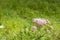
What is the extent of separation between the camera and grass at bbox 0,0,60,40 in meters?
7.43

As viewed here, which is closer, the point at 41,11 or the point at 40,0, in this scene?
the point at 41,11

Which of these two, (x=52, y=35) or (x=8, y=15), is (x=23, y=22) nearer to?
(x=8, y=15)

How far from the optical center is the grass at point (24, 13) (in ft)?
24.4

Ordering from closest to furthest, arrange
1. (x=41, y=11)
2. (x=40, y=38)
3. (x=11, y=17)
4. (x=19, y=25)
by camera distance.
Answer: (x=40, y=38) < (x=19, y=25) < (x=11, y=17) < (x=41, y=11)

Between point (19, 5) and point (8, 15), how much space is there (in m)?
1.29

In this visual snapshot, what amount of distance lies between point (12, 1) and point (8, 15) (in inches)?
56.4

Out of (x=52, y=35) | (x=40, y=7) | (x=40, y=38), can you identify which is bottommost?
(x=40, y=7)

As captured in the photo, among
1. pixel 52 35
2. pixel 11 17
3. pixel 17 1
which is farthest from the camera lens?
pixel 17 1

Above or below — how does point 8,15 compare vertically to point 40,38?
below

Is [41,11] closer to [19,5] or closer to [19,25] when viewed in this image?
[19,5]

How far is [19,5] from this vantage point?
985 cm

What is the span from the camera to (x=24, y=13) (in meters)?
9.20

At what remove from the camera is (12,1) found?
998cm

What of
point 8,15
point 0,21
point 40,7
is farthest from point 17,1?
point 0,21
